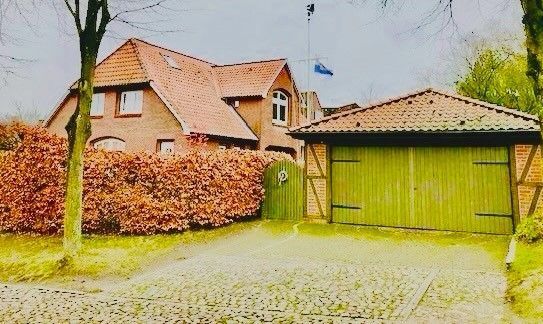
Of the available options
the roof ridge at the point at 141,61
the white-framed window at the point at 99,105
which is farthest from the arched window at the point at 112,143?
the roof ridge at the point at 141,61

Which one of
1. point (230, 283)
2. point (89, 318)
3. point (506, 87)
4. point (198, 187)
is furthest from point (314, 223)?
point (506, 87)

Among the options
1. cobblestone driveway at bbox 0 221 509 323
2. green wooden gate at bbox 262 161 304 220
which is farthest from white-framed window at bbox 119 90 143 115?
cobblestone driveway at bbox 0 221 509 323

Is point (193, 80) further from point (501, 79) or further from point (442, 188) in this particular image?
point (501, 79)

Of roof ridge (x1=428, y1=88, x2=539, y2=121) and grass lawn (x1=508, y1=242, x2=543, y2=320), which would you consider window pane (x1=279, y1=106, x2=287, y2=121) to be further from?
grass lawn (x1=508, y1=242, x2=543, y2=320)

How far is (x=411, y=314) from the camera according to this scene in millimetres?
5539

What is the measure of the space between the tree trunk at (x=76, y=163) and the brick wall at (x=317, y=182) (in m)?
7.01

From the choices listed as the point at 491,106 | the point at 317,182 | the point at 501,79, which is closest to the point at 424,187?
the point at 491,106

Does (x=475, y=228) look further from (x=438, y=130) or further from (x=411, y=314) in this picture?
(x=411, y=314)

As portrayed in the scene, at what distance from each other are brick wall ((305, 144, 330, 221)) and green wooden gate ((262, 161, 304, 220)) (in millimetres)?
364

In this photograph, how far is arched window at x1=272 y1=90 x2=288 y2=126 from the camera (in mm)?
25259

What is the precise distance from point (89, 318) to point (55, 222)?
22.7 ft

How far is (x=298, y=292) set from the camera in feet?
21.9

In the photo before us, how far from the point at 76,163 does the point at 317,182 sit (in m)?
7.35

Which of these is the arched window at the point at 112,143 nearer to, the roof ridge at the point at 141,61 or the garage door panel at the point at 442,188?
the roof ridge at the point at 141,61
